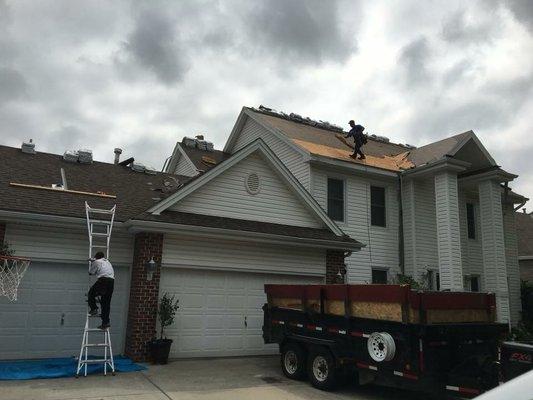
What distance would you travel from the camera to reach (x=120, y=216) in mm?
11453

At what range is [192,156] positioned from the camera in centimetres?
1981

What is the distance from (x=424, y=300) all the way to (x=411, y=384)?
4.40 feet

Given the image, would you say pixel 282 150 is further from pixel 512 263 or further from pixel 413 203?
pixel 512 263

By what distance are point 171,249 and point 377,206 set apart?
9.04 metres

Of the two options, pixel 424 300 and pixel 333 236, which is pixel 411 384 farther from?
pixel 333 236

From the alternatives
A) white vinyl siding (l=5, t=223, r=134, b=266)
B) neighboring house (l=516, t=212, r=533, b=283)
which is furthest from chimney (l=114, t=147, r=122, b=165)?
neighboring house (l=516, t=212, r=533, b=283)

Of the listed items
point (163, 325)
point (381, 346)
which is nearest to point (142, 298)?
point (163, 325)

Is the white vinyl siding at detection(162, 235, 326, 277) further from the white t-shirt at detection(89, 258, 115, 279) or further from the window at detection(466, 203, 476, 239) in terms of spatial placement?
the window at detection(466, 203, 476, 239)

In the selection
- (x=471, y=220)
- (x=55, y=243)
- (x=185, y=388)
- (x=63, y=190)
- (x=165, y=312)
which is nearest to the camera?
(x=185, y=388)

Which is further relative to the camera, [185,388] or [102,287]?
[102,287]

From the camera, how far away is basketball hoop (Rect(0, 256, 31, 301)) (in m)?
9.32

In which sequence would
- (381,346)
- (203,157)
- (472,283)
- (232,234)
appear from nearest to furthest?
(381,346) < (232,234) < (472,283) < (203,157)

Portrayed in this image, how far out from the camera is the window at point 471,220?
19.9 metres

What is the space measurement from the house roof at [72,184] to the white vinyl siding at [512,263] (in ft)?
47.3
